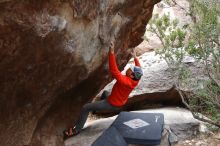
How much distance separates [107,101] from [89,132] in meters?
0.90

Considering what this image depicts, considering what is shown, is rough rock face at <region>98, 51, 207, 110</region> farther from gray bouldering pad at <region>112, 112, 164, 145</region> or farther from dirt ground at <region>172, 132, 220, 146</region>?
dirt ground at <region>172, 132, 220, 146</region>

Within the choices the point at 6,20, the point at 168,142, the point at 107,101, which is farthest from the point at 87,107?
the point at 6,20

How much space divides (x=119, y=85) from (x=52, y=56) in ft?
8.43

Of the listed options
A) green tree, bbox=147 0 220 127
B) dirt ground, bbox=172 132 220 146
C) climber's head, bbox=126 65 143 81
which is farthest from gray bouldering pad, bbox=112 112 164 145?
climber's head, bbox=126 65 143 81

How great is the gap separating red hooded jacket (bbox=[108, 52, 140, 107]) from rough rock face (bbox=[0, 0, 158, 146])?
238 mm

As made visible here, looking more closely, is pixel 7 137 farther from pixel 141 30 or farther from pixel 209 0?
pixel 209 0

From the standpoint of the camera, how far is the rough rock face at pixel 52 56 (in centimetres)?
575

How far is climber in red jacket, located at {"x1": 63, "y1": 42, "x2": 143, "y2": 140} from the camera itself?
8.39 metres

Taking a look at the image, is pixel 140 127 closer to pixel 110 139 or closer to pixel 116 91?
pixel 110 139

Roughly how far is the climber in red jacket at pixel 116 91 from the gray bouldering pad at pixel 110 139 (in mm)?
541

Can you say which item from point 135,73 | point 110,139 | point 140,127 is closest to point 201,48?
point 135,73

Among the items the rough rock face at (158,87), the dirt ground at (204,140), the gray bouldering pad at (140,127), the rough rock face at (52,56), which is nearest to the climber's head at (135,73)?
the rough rock face at (52,56)

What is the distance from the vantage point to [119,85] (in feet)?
28.9

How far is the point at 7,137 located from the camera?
728cm
